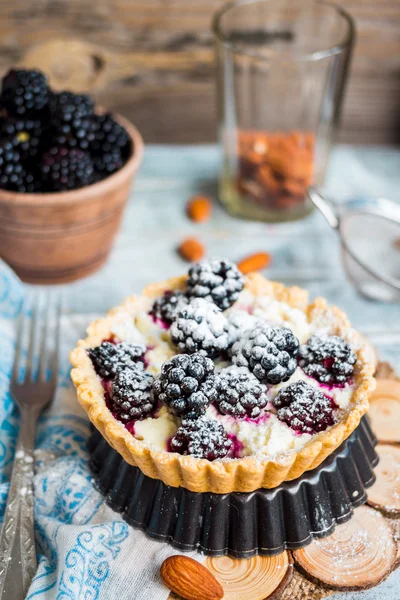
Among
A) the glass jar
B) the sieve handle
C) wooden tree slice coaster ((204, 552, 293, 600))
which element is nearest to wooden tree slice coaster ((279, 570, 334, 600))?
wooden tree slice coaster ((204, 552, 293, 600))

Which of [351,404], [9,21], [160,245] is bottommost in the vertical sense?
[160,245]

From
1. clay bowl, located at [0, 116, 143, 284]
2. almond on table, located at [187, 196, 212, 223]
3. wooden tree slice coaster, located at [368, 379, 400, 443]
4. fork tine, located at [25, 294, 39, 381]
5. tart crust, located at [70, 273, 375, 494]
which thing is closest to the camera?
tart crust, located at [70, 273, 375, 494]

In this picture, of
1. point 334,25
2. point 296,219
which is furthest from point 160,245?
point 334,25

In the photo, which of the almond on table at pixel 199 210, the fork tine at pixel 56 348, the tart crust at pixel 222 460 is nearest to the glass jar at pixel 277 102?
the almond on table at pixel 199 210

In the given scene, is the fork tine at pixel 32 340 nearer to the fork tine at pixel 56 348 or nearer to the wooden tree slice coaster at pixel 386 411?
the fork tine at pixel 56 348

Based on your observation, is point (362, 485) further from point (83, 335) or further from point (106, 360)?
point (83, 335)

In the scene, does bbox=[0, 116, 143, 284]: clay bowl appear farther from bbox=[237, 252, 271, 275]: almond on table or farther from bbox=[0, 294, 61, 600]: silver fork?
bbox=[237, 252, 271, 275]: almond on table
